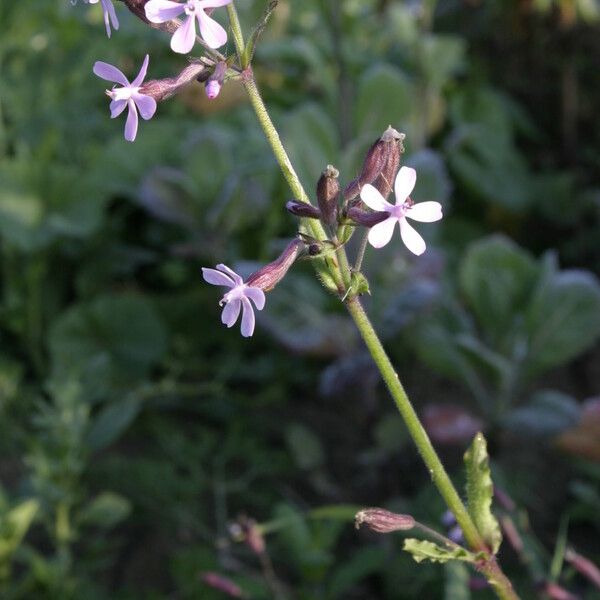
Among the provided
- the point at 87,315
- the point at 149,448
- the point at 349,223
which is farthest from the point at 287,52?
the point at 349,223

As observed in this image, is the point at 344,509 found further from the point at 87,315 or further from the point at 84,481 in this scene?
the point at 87,315

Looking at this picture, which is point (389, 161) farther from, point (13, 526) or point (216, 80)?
point (13, 526)

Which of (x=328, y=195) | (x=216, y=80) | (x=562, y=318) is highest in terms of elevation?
(x=216, y=80)

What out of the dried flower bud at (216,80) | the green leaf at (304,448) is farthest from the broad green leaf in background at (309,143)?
the dried flower bud at (216,80)

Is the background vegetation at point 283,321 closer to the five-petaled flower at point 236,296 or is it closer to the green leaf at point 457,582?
the green leaf at point 457,582

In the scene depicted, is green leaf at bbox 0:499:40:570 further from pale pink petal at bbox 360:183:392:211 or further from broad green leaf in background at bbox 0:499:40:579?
pale pink petal at bbox 360:183:392:211

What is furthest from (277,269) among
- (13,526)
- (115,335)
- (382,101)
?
(382,101)
